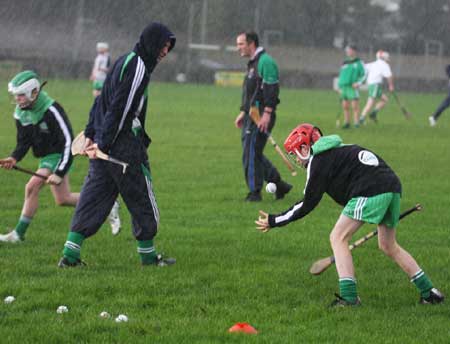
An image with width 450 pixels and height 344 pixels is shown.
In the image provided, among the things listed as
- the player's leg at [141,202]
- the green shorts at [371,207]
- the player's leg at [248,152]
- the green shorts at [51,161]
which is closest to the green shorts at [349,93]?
the player's leg at [248,152]

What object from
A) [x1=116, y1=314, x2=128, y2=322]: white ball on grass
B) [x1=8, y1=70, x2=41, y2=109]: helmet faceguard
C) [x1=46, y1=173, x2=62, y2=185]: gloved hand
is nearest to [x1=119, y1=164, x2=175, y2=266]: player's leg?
[x1=46, y1=173, x2=62, y2=185]: gloved hand

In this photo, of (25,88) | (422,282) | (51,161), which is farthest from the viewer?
(51,161)

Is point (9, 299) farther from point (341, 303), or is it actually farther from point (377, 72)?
point (377, 72)

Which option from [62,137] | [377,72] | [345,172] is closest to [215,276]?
[345,172]

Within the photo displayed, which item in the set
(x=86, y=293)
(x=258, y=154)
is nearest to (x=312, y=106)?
(x=258, y=154)

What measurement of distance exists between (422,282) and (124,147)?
279 centimetres

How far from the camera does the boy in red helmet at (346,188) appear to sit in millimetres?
7066

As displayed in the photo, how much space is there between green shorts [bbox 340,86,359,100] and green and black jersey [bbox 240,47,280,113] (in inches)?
518

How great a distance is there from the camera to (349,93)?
85.4 ft

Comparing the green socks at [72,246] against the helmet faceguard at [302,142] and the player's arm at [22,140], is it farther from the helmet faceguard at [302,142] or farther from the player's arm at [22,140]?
→ the helmet faceguard at [302,142]

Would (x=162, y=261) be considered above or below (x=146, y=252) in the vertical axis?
below

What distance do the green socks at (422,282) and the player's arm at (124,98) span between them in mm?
2773

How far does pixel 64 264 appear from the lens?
8445mm

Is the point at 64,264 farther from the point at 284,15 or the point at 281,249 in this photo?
the point at 284,15
